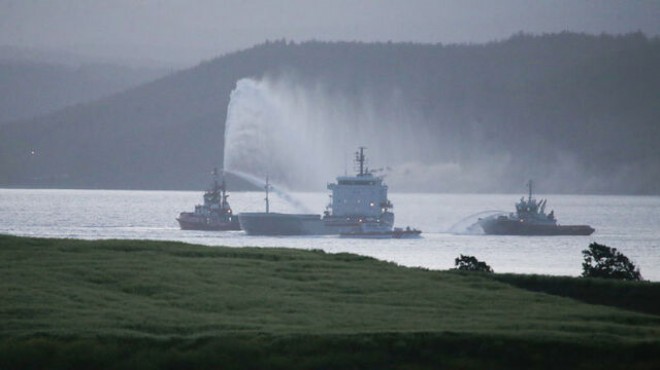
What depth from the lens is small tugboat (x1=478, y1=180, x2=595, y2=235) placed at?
13775 cm

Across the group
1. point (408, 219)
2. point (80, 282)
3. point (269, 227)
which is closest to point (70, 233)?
point (269, 227)

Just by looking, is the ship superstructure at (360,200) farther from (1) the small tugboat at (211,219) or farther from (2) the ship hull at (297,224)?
(1) the small tugboat at (211,219)

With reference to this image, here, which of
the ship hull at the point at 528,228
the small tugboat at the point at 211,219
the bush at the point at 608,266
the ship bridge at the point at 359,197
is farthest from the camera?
the small tugboat at the point at 211,219

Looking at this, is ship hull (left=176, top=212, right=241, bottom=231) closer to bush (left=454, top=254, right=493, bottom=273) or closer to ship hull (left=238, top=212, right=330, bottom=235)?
ship hull (left=238, top=212, right=330, bottom=235)

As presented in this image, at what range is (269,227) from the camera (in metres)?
128

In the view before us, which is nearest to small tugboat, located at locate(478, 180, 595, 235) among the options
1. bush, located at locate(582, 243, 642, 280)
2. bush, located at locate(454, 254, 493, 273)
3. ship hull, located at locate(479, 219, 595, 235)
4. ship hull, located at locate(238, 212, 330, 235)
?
ship hull, located at locate(479, 219, 595, 235)

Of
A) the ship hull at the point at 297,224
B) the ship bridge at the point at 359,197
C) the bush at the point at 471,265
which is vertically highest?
the ship bridge at the point at 359,197

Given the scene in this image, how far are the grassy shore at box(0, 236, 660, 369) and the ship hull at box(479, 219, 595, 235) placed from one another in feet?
337

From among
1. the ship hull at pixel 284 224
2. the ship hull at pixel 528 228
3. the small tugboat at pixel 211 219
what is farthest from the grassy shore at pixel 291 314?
the ship hull at pixel 528 228

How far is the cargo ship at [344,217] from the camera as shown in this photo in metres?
127

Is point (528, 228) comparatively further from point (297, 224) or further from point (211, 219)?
point (211, 219)

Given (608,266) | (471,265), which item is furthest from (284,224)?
(471,265)

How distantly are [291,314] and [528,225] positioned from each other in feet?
370

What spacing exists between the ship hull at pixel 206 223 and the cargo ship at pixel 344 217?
7.89m
